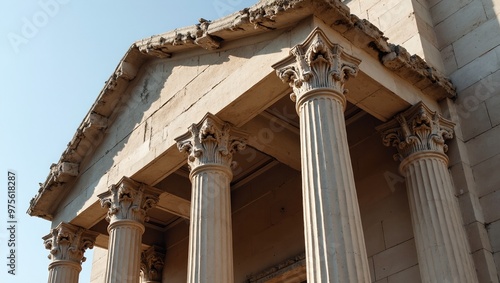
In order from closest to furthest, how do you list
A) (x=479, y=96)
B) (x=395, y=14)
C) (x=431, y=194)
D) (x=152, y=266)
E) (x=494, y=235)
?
(x=494, y=235) < (x=431, y=194) < (x=479, y=96) < (x=395, y=14) < (x=152, y=266)

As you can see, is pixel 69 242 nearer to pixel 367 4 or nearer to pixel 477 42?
pixel 367 4

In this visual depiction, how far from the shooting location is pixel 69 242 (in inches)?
835

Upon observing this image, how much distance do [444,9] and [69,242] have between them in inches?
552

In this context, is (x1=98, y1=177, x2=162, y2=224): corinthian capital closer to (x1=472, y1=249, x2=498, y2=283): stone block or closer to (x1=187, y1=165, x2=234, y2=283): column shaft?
(x1=187, y1=165, x2=234, y2=283): column shaft

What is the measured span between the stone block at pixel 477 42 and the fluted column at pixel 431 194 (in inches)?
104

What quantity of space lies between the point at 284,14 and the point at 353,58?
76.3 inches

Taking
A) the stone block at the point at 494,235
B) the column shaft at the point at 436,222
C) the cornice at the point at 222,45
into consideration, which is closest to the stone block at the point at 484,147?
the column shaft at the point at 436,222

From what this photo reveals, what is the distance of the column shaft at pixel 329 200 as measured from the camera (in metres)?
11.9

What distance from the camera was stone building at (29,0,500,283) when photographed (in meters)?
14.4

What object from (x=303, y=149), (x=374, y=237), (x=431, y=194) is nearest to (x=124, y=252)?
(x=374, y=237)

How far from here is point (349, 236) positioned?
12258mm

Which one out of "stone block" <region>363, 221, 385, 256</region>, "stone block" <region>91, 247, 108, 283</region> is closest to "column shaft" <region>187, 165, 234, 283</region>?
"stone block" <region>363, 221, 385, 256</region>

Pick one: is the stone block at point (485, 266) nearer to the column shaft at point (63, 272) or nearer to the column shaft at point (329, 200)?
the column shaft at point (329, 200)

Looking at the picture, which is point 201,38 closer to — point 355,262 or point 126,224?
point 126,224
